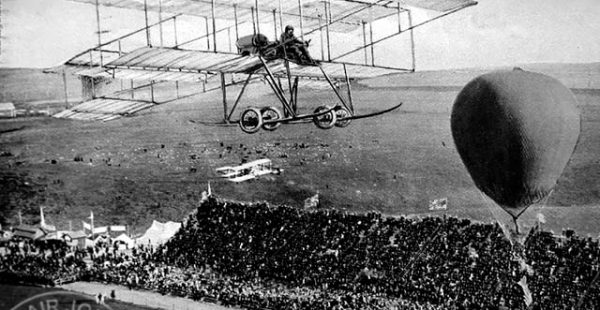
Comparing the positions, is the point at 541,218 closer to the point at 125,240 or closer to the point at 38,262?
the point at 125,240

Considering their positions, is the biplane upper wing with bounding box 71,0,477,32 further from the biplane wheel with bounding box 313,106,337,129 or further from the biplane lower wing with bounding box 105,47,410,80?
the biplane wheel with bounding box 313,106,337,129

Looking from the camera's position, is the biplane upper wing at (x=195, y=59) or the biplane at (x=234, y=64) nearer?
the biplane upper wing at (x=195, y=59)

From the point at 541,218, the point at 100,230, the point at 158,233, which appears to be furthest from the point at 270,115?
the point at 541,218

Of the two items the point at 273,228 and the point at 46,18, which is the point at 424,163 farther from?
the point at 46,18

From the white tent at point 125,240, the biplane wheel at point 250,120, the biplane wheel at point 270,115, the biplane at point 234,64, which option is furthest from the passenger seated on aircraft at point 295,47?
the white tent at point 125,240

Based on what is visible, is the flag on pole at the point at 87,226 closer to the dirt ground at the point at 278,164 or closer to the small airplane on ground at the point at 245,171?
the dirt ground at the point at 278,164

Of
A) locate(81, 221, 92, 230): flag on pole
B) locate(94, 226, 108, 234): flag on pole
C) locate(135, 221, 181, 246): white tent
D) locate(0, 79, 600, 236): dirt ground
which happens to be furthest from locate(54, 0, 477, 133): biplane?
locate(135, 221, 181, 246): white tent
